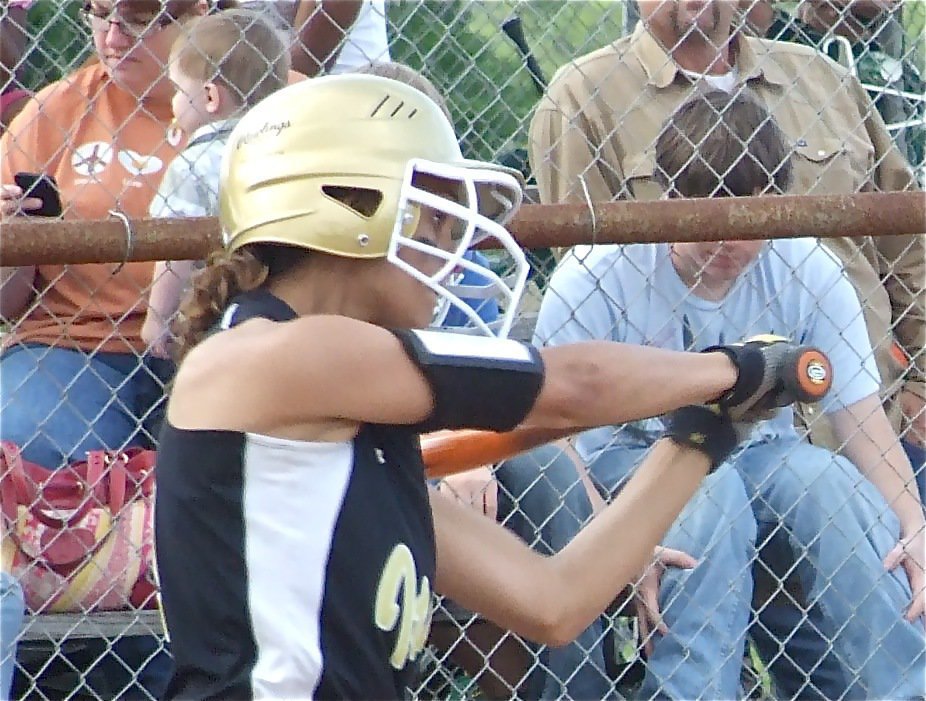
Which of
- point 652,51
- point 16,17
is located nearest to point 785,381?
point 652,51

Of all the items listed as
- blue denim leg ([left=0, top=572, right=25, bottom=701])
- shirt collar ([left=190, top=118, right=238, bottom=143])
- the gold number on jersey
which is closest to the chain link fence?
blue denim leg ([left=0, top=572, right=25, bottom=701])

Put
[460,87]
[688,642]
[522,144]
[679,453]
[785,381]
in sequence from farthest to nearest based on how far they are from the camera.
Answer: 1. [460,87]
2. [522,144]
3. [688,642]
4. [679,453]
5. [785,381]

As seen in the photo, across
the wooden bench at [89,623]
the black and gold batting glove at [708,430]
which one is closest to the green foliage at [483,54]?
the wooden bench at [89,623]

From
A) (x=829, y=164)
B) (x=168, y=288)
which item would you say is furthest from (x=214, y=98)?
(x=829, y=164)

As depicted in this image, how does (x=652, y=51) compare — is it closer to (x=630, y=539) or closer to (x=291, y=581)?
(x=630, y=539)

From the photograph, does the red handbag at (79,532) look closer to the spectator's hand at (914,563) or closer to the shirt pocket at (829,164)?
the spectator's hand at (914,563)

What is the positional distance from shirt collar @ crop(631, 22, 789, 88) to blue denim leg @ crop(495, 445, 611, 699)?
3.89 ft

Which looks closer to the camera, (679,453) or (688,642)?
(679,453)

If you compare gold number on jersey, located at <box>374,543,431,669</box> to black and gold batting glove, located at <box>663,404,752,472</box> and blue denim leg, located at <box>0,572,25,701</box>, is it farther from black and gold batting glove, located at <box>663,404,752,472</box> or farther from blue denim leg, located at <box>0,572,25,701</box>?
blue denim leg, located at <box>0,572,25,701</box>

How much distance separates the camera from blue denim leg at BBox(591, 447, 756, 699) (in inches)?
125

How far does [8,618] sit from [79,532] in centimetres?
24

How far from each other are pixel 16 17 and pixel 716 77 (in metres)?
2.14

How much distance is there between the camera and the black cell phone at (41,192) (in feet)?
10.3

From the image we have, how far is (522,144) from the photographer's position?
5207 millimetres
